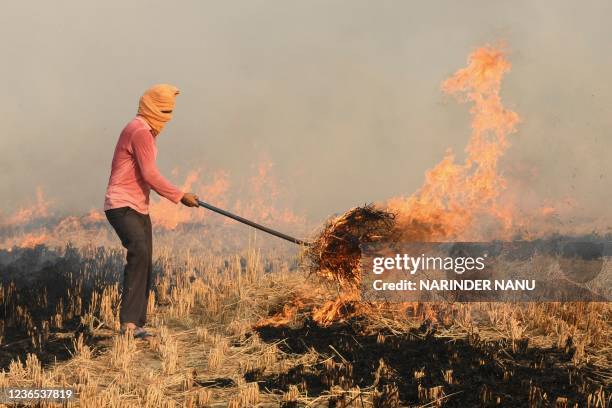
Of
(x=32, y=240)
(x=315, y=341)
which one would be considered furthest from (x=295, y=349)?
(x=32, y=240)

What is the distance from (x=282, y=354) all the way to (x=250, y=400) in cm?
149

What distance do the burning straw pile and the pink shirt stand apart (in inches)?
67.9

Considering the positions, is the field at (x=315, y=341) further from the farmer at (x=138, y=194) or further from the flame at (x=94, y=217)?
the flame at (x=94, y=217)

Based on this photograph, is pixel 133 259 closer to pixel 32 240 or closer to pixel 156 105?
pixel 156 105

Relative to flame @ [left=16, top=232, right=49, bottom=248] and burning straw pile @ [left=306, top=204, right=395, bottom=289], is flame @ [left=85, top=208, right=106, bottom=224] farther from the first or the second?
burning straw pile @ [left=306, top=204, right=395, bottom=289]

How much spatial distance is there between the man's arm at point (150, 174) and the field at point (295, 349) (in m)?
1.61

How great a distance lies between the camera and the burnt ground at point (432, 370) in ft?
19.7

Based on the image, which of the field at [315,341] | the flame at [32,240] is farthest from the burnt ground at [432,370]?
the flame at [32,240]

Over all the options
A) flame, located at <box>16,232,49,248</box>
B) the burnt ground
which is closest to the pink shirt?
the burnt ground

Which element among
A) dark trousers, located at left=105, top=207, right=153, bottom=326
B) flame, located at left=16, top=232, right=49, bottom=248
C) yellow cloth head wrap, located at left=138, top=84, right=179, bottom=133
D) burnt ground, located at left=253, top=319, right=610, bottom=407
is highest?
yellow cloth head wrap, located at left=138, top=84, right=179, bottom=133

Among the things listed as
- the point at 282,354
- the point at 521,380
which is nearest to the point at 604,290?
the point at 521,380

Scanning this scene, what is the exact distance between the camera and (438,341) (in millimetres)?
7797

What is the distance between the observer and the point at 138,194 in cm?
850

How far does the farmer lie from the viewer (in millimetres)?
8336
